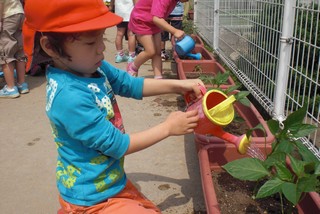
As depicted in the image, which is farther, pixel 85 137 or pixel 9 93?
pixel 9 93

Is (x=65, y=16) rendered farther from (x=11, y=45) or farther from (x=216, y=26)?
(x=216, y=26)

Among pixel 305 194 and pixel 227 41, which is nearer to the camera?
pixel 305 194

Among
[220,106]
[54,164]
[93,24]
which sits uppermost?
[93,24]

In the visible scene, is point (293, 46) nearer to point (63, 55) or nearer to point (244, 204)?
point (244, 204)

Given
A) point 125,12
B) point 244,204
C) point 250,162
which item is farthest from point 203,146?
point 125,12

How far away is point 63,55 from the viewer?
4.71 ft

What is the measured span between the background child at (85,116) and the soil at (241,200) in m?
0.38

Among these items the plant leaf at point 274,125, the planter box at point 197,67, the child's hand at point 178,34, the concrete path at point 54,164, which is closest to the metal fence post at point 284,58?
the concrete path at point 54,164

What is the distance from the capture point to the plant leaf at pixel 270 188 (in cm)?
135

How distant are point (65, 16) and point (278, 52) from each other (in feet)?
5.99

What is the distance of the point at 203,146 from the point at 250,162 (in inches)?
21.8

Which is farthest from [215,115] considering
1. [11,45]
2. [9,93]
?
[9,93]

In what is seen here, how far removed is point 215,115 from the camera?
1.61 metres

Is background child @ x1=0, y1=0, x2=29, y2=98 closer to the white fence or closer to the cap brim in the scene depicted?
the white fence
